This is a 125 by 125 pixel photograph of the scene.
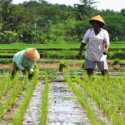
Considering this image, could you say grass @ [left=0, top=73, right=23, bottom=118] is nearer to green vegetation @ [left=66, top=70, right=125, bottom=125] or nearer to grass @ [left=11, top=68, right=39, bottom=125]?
grass @ [left=11, top=68, right=39, bottom=125]

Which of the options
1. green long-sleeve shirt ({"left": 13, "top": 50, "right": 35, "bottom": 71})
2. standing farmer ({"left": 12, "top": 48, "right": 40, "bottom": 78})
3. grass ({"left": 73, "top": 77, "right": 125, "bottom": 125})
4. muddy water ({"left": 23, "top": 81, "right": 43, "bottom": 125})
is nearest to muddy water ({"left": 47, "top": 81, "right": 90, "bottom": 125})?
muddy water ({"left": 23, "top": 81, "right": 43, "bottom": 125})

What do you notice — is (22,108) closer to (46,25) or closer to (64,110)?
(64,110)

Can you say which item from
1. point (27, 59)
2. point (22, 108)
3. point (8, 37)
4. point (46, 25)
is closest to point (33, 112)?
point (22, 108)

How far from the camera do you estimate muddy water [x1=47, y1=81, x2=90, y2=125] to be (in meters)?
5.75

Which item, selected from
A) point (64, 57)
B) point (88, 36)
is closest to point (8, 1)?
point (64, 57)

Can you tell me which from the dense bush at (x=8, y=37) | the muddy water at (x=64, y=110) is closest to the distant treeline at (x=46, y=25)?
the dense bush at (x=8, y=37)

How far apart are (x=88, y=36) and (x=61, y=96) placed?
2.60 m

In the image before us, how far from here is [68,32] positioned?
224 feet

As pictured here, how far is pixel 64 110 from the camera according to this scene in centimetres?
661

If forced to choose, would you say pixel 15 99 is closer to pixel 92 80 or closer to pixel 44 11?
pixel 92 80

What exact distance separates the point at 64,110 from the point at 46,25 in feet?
213

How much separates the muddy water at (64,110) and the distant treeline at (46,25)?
42579 mm

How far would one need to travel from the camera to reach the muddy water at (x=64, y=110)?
5750mm

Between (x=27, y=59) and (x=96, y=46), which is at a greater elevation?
(x=96, y=46)
